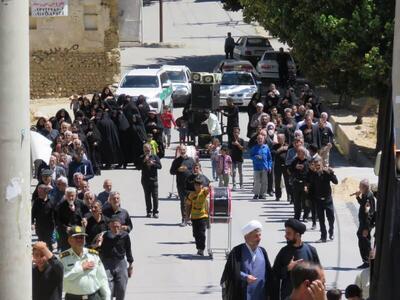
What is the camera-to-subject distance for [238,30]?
226ft

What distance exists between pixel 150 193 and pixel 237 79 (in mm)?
17985

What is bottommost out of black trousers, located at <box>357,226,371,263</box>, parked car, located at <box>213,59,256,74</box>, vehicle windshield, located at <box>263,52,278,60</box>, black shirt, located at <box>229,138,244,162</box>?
black trousers, located at <box>357,226,371,263</box>

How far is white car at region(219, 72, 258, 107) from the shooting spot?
133 feet

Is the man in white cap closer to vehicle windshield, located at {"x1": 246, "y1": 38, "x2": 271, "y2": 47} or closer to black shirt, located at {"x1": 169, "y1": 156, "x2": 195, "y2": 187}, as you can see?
black shirt, located at {"x1": 169, "y1": 156, "x2": 195, "y2": 187}

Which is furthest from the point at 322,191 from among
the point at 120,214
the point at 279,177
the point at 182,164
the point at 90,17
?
the point at 90,17

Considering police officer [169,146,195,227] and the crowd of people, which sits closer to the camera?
the crowd of people

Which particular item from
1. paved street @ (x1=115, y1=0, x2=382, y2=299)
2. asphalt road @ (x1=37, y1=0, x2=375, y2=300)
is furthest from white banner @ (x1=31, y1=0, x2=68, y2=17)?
asphalt road @ (x1=37, y1=0, x2=375, y2=300)

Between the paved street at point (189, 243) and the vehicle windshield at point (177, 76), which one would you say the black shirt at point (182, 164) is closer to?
the paved street at point (189, 243)

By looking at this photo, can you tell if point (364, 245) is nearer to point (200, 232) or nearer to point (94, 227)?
point (200, 232)

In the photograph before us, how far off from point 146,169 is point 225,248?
9.74ft

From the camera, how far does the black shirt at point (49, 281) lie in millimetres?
12180

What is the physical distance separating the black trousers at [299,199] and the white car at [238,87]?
1665 cm

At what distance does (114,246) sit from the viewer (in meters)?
15.5

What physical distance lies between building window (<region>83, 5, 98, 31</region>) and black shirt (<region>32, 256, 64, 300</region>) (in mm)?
31355
